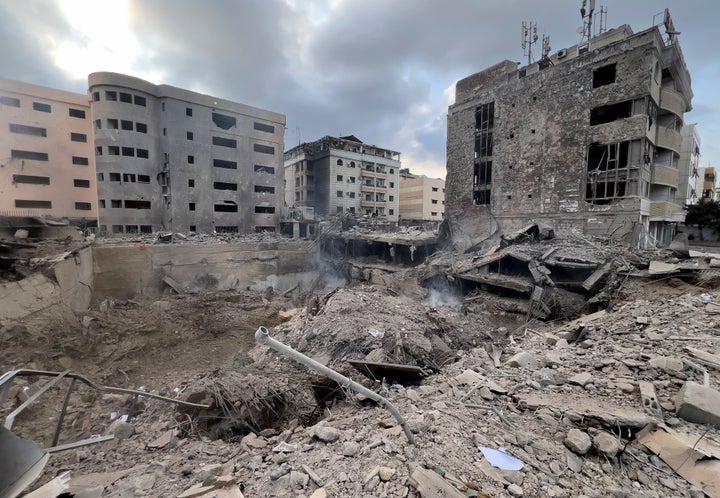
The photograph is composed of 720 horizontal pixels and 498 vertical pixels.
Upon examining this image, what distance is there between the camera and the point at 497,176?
2056 cm

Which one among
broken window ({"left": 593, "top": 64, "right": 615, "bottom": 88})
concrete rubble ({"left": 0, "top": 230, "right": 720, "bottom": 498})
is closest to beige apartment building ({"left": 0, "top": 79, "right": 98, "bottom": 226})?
concrete rubble ({"left": 0, "top": 230, "right": 720, "bottom": 498})

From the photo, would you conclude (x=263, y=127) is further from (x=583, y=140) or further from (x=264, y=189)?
(x=583, y=140)

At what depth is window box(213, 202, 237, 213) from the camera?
1070 inches

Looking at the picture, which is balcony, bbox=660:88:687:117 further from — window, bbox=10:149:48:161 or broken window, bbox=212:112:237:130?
window, bbox=10:149:48:161

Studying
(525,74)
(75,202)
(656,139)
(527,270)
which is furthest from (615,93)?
(75,202)

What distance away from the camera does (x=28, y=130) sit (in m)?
24.2

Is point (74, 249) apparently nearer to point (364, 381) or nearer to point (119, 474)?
point (119, 474)

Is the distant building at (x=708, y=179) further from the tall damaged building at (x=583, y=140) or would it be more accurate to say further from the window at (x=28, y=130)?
the window at (x=28, y=130)

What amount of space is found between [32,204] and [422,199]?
46.0 m

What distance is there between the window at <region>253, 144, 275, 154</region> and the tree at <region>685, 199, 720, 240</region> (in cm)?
3791

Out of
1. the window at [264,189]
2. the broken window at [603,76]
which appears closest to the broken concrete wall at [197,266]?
the window at [264,189]

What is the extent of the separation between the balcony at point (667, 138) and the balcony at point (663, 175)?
3.87 ft

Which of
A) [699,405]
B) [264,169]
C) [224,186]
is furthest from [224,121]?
[699,405]

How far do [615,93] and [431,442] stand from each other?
67.6 feet
